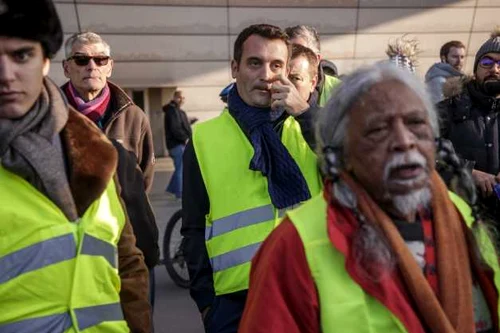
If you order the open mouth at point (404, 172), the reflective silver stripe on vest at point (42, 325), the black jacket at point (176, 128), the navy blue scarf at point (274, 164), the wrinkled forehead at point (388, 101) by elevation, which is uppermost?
the wrinkled forehead at point (388, 101)

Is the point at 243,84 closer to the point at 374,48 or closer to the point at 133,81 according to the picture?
the point at 133,81

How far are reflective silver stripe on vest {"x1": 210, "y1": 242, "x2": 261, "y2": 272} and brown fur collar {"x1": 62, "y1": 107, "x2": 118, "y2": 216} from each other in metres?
0.83

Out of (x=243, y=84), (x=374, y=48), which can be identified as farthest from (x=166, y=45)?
(x=243, y=84)

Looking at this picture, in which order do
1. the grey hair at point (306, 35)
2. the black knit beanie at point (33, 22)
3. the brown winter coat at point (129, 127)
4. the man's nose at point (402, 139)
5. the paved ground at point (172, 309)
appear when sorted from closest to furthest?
the man's nose at point (402, 139), the black knit beanie at point (33, 22), the brown winter coat at point (129, 127), the grey hair at point (306, 35), the paved ground at point (172, 309)

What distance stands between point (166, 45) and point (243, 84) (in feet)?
39.2

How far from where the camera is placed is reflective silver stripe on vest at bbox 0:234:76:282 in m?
2.10

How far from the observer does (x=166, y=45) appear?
585 inches

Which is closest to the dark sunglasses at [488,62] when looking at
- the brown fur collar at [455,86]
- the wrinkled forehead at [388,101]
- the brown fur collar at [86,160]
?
the brown fur collar at [455,86]

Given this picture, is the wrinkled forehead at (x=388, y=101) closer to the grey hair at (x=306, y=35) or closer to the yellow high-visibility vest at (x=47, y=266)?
the yellow high-visibility vest at (x=47, y=266)

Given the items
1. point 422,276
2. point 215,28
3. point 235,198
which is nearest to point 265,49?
point 235,198

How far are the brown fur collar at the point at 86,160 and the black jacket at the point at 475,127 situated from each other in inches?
102

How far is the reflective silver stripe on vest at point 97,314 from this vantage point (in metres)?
2.19

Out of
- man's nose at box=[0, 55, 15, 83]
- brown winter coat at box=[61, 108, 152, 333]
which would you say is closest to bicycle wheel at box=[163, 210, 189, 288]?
brown winter coat at box=[61, 108, 152, 333]

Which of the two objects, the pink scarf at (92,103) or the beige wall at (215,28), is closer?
the pink scarf at (92,103)
